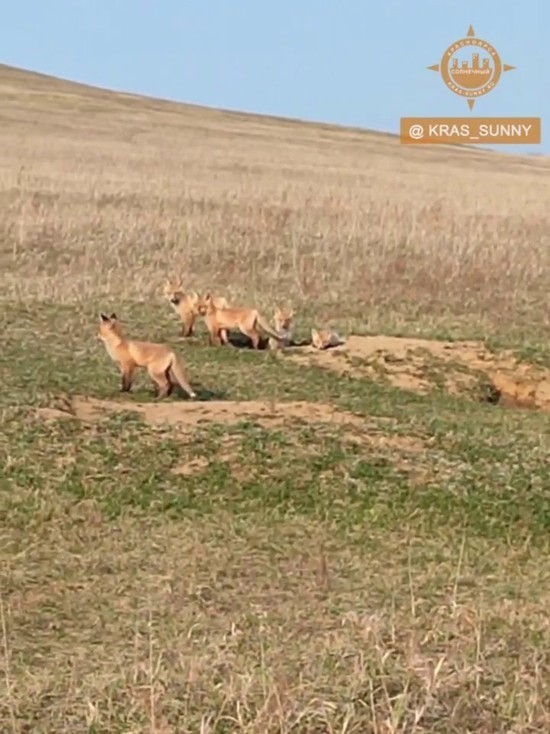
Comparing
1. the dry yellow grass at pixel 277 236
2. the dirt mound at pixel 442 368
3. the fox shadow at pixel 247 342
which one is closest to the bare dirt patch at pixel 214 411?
the dirt mound at pixel 442 368

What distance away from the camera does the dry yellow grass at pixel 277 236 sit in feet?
43.7

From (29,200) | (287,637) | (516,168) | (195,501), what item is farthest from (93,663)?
(516,168)

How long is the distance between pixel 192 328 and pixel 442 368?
2517mm

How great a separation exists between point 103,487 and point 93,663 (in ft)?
7.22

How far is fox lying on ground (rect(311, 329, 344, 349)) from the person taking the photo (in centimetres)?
1023

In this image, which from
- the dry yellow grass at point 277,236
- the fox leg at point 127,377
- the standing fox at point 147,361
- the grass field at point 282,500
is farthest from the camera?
the dry yellow grass at point 277,236

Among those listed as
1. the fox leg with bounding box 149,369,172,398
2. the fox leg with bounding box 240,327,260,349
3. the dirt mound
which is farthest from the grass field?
the fox leg with bounding box 240,327,260,349

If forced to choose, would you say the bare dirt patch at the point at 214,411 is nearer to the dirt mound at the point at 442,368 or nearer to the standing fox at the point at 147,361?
the standing fox at the point at 147,361

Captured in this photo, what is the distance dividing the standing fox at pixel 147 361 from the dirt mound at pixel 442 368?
190 centimetres

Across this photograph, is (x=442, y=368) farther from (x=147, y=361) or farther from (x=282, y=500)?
(x=282, y=500)

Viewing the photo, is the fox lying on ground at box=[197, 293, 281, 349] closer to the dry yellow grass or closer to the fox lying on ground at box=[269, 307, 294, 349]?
the fox lying on ground at box=[269, 307, 294, 349]

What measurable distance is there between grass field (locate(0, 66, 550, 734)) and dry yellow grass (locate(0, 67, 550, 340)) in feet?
0.25

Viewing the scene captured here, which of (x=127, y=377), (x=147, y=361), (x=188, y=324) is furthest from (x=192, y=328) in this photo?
(x=147, y=361)

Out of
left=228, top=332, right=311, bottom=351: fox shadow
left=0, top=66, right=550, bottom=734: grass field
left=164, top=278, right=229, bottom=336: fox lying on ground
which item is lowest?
left=0, top=66, right=550, bottom=734: grass field
